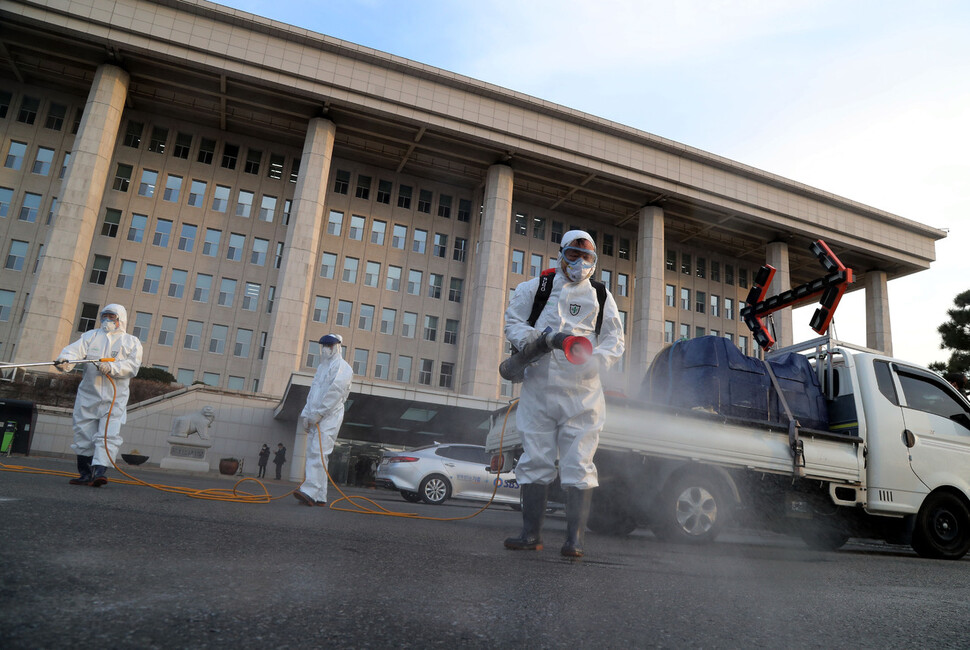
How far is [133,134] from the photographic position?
36375mm

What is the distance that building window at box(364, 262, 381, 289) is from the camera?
39.2m

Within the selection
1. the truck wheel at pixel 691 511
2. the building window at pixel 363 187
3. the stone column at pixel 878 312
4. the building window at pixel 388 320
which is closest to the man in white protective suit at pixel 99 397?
the truck wheel at pixel 691 511

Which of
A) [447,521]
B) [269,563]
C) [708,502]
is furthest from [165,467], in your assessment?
[269,563]

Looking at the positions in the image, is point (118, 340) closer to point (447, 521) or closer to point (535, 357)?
point (447, 521)

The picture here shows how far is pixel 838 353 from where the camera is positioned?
7809mm

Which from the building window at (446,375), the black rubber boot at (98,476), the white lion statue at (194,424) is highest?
the building window at (446,375)

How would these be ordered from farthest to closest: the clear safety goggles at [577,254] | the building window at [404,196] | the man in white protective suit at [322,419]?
the building window at [404,196]
the man in white protective suit at [322,419]
the clear safety goggles at [577,254]

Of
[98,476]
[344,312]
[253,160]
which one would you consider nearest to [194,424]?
[98,476]

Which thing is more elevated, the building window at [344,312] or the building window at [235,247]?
the building window at [235,247]

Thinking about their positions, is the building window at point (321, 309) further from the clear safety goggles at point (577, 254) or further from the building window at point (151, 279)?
the clear safety goggles at point (577, 254)

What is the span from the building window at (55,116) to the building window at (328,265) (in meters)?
16.2

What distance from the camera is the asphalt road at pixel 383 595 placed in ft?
5.57

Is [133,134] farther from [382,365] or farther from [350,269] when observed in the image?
[382,365]

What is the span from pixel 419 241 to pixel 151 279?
51.9ft
